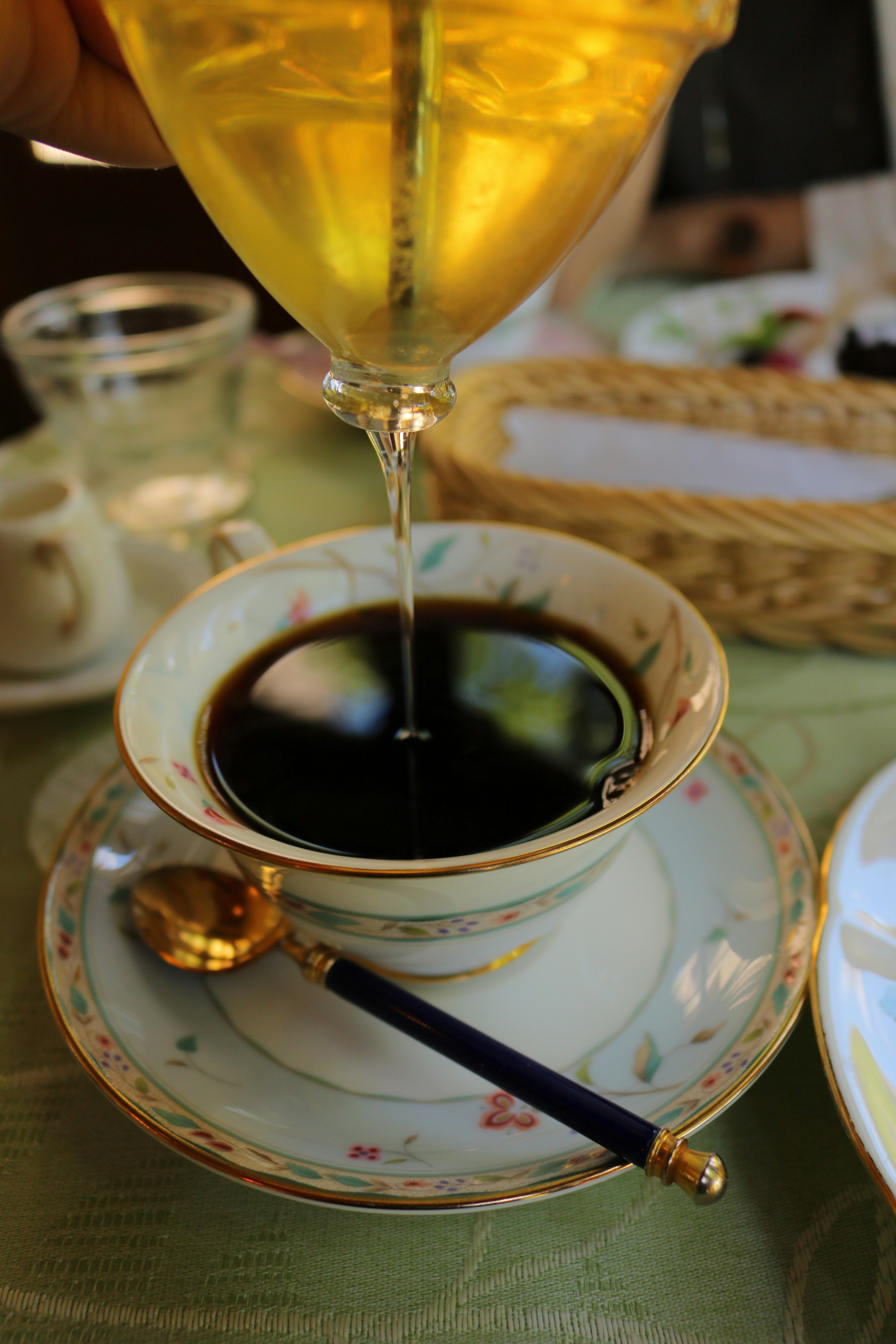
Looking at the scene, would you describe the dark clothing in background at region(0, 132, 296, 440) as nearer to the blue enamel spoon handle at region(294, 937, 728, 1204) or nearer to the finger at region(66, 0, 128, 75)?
the finger at region(66, 0, 128, 75)

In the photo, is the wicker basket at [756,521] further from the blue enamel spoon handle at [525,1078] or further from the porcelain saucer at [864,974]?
the blue enamel spoon handle at [525,1078]

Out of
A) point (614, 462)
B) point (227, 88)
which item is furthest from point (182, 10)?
point (614, 462)

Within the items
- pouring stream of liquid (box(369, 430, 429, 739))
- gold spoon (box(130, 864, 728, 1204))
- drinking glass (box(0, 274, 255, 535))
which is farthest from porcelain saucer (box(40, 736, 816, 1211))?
drinking glass (box(0, 274, 255, 535))

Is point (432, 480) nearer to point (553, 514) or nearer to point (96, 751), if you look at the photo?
point (553, 514)

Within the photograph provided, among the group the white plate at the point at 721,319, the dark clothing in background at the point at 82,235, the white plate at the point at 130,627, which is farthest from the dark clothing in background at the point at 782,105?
the white plate at the point at 130,627

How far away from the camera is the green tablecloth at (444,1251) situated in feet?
0.95

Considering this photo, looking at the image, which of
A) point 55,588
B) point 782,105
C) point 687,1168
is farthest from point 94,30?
point 782,105

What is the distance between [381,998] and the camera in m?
0.36

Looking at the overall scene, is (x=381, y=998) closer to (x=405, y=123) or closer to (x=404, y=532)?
(x=404, y=532)

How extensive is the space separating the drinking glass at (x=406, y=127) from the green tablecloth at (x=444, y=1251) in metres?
0.30

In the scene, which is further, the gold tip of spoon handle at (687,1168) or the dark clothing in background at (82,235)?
the dark clothing in background at (82,235)

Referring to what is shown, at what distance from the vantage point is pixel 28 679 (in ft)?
2.11

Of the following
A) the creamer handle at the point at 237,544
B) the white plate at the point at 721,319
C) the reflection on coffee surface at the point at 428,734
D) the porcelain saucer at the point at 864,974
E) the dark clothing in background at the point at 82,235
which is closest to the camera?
the porcelain saucer at the point at 864,974

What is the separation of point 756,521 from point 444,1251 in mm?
436
